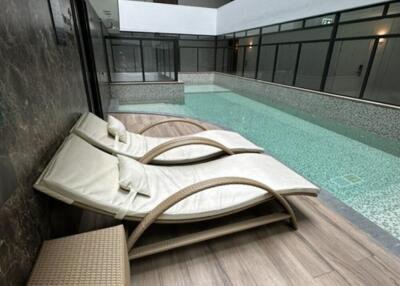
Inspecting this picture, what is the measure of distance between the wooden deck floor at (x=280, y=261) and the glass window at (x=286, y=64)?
21.8 feet

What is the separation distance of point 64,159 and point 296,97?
268 inches

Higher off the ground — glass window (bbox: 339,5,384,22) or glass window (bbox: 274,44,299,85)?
glass window (bbox: 339,5,384,22)

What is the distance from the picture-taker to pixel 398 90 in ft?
19.2

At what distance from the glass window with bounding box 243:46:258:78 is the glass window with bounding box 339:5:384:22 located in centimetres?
429

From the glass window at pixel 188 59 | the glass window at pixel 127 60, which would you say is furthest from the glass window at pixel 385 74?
the glass window at pixel 188 59

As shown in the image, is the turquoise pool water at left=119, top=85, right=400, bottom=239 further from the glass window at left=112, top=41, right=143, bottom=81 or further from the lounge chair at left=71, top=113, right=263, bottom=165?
the glass window at left=112, top=41, right=143, bottom=81

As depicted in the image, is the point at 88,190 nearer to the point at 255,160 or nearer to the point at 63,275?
the point at 63,275

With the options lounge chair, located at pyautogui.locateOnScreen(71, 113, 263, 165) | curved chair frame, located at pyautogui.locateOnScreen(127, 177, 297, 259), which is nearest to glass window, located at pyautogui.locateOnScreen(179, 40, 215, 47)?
lounge chair, located at pyautogui.locateOnScreen(71, 113, 263, 165)

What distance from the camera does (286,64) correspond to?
307 inches

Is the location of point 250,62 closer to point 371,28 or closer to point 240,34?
point 240,34

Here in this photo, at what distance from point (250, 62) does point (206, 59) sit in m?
3.91

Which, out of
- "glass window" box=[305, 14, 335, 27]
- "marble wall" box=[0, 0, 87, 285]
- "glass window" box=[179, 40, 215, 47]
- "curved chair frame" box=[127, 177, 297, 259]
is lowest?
"curved chair frame" box=[127, 177, 297, 259]

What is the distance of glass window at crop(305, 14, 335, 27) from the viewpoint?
5.73 metres

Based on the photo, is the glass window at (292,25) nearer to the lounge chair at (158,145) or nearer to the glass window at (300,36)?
the glass window at (300,36)
